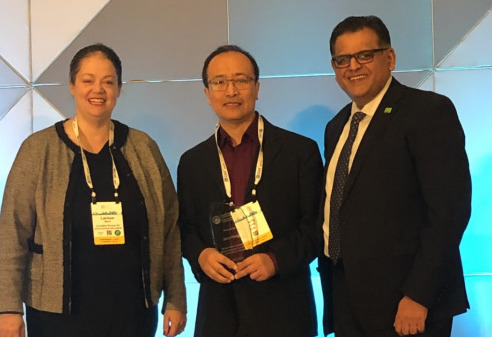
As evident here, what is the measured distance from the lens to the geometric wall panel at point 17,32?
3.41 meters

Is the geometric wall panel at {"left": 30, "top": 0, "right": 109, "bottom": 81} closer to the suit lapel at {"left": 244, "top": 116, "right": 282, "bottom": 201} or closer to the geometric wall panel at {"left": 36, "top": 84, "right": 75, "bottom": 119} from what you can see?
the geometric wall panel at {"left": 36, "top": 84, "right": 75, "bottom": 119}

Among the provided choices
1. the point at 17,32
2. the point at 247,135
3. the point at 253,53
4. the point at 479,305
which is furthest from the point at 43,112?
the point at 479,305

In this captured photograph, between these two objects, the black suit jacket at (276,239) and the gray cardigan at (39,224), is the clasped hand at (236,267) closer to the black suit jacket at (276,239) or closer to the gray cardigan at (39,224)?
the black suit jacket at (276,239)

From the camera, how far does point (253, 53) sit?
333 centimetres

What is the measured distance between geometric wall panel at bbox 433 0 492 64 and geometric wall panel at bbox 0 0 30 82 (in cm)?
258

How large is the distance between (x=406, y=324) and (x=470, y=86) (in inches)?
74.5

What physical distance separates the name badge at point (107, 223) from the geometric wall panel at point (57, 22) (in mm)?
1689

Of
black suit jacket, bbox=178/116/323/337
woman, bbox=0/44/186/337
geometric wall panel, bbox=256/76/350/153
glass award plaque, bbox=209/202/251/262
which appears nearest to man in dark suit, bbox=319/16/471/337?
black suit jacket, bbox=178/116/323/337

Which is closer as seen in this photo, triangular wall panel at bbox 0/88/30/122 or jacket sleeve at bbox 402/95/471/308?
jacket sleeve at bbox 402/95/471/308

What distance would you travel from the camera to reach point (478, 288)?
3.28m

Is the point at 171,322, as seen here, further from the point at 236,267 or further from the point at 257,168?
the point at 257,168

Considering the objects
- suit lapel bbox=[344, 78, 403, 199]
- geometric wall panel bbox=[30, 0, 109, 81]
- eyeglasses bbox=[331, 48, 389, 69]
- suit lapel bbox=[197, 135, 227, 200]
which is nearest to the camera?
suit lapel bbox=[344, 78, 403, 199]

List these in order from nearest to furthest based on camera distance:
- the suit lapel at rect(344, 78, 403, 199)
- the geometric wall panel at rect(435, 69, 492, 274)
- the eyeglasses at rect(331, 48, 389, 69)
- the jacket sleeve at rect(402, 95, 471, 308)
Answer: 1. the jacket sleeve at rect(402, 95, 471, 308)
2. the suit lapel at rect(344, 78, 403, 199)
3. the eyeglasses at rect(331, 48, 389, 69)
4. the geometric wall panel at rect(435, 69, 492, 274)

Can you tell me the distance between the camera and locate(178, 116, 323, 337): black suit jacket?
2186mm
